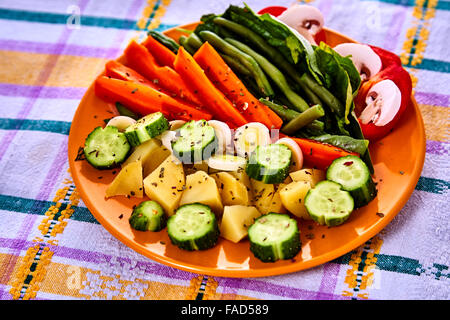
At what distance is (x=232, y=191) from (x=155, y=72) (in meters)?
1.32

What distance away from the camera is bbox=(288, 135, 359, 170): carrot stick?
3168 mm

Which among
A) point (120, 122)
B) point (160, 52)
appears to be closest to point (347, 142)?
point (120, 122)

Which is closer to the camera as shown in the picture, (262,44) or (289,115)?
(289,115)

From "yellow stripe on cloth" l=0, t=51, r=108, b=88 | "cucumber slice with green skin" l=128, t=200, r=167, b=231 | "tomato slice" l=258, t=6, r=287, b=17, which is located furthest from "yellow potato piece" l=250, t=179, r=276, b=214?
"yellow stripe on cloth" l=0, t=51, r=108, b=88

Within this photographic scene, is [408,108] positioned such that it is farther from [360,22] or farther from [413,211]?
[360,22]

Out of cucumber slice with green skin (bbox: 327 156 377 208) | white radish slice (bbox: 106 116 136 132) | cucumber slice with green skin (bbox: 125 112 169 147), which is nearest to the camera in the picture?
cucumber slice with green skin (bbox: 327 156 377 208)

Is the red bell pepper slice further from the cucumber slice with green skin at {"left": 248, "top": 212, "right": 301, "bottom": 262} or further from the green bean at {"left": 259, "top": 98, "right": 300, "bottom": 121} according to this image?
the cucumber slice with green skin at {"left": 248, "top": 212, "right": 301, "bottom": 262}

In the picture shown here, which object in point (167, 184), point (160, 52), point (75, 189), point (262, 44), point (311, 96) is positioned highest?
point (262, 44)

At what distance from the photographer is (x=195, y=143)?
3.13 metres

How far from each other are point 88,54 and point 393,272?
10.5 feet

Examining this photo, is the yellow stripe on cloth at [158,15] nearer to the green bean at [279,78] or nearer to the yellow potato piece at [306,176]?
the green bean at [279,78]

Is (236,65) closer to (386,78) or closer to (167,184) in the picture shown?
(386,78)

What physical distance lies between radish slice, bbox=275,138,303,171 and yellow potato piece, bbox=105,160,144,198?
902 millimetres

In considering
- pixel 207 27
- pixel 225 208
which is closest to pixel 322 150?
pixel 225 208
